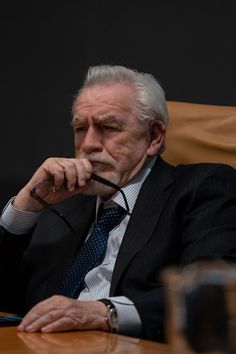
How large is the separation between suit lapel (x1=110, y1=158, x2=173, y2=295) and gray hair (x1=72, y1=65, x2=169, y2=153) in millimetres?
159

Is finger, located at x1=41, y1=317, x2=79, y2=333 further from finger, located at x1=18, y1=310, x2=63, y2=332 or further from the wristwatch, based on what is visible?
the wristwatch

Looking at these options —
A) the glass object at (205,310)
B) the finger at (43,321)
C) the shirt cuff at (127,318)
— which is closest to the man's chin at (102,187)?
the shirt cuff at (127,318)

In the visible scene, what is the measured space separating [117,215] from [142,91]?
368 mm

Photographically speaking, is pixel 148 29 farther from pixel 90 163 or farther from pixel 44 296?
pixel 44 296

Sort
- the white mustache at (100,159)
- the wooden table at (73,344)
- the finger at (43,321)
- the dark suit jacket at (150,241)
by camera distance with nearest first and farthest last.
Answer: the wooden table at (73,344), the finger at (43,321), the dark suit jacket at (150,241), the white mustache at (100,159)

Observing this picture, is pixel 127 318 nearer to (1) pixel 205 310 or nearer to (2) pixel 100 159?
(2) pixel 100 159

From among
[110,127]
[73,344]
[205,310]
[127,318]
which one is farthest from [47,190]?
[205,310]

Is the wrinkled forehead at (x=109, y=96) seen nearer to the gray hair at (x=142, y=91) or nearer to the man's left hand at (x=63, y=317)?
the gray hair at (x=142, y=91)

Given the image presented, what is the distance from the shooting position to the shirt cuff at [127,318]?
1492mm

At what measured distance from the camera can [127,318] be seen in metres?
1.51

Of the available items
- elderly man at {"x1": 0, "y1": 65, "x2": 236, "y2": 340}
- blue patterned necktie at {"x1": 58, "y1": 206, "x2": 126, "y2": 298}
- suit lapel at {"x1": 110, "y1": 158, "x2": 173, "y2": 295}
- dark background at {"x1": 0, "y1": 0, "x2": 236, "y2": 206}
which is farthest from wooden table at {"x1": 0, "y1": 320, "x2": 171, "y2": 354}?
dark background at {"x1": 0, "y1": 0, "x2": 236, "y2": 206}

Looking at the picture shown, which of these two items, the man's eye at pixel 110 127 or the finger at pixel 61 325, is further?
the man's eye at pixel 110 127

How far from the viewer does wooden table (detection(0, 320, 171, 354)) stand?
40.8 inches

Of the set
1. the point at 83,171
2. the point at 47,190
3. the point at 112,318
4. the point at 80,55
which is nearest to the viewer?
the point at 112,318
